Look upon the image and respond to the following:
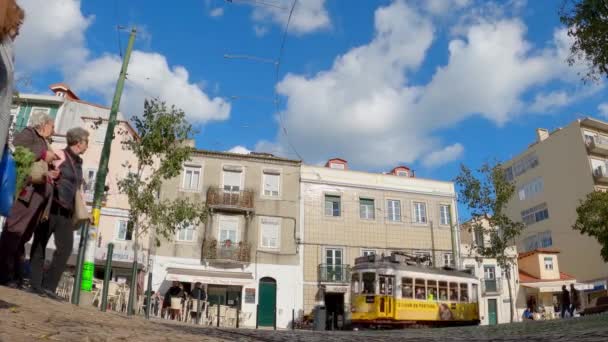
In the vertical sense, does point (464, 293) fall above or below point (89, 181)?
below

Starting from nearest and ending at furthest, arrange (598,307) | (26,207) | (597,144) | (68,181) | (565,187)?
(26,207), (68,181), (598,307), (597,144), (565,187)

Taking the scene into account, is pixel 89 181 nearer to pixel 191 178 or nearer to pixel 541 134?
pixel 191 178

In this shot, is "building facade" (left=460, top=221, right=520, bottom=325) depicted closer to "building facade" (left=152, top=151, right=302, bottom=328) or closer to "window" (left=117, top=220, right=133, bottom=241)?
"building facade" (left=152, top=151, right=302, bottom=328)

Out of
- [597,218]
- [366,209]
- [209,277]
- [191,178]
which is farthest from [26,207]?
[597,218]

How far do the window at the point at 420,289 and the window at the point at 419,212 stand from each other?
459 inches

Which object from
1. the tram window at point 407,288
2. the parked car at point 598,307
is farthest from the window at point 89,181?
the parked car at point 598,307

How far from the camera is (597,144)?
3994 cm

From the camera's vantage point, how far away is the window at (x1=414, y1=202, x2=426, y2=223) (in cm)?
3066

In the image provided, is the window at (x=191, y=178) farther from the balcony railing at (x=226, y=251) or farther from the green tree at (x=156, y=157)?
the green tree at (x=156, y=157)

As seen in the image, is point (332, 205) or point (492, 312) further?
point (492, 312)

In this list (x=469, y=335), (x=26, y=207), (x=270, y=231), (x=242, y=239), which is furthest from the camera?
(x=270, y=231)

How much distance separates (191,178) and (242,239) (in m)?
4.51

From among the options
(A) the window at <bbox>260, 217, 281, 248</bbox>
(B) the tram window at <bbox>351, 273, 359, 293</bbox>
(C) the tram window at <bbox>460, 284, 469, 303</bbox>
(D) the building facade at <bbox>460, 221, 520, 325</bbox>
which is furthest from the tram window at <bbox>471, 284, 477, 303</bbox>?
(A) the window at <bbox>260, 217, 281, 248</bbox>

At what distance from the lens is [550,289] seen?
32.9 m
